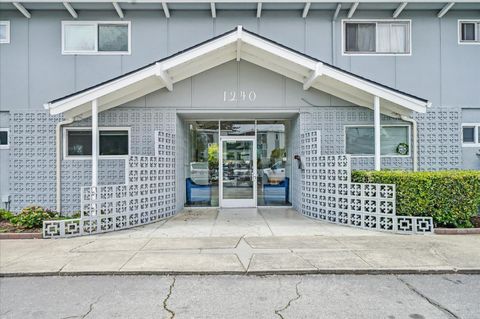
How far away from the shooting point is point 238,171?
11.1 m

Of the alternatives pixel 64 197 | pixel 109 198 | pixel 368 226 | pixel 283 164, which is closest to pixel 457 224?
pixel 368 226

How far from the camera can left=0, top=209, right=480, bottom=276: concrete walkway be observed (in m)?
5.05

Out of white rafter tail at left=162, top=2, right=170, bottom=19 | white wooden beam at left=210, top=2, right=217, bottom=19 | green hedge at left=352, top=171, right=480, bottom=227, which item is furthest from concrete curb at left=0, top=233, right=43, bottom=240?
green hedge at left=352, top=171, right=480, bottom=227

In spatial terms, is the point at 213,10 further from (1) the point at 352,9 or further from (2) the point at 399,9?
(2) the point at 399,9

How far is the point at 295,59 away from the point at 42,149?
25.5 ft

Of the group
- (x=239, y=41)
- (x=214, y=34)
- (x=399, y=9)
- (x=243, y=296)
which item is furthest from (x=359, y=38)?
(x=243, y=296)

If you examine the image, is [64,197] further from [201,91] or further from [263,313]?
[263,313]

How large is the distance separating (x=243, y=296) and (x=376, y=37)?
29.8 feet

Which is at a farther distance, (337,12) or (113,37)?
(113,37)

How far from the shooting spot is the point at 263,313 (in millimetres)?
3740

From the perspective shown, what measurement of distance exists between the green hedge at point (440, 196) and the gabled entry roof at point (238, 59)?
1.92m

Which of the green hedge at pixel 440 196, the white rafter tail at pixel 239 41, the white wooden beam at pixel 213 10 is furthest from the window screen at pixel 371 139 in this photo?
the white wooden beam at pixel 213 10

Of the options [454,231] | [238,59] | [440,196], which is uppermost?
[238,59]

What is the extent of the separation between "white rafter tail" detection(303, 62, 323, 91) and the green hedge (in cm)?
321
